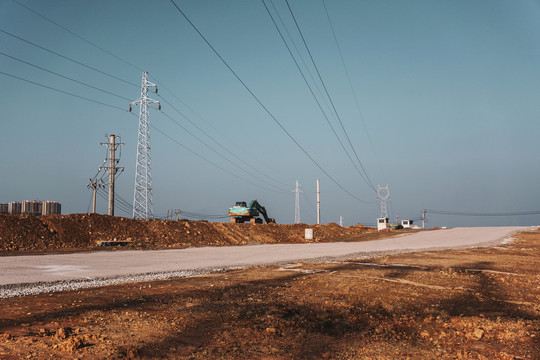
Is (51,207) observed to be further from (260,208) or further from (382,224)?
(382,224)

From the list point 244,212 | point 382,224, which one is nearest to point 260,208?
point 244,212

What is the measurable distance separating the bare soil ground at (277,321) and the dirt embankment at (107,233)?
696 inches

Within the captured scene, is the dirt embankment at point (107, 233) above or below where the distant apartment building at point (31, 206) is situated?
below

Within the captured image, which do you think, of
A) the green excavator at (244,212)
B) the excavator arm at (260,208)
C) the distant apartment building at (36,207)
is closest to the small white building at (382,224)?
the excavator arm at (260,208)

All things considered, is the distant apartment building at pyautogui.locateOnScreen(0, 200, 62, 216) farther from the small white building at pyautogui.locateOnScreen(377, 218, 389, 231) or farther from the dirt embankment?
the small white building at pyautogui.locateOnScreen(377, 218, 389, 231)

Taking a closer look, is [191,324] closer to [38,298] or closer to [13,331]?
[13,331]

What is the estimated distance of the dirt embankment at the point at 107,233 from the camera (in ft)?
76.8

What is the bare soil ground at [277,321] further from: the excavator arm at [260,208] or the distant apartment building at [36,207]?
the distant apartment building at [36,207]

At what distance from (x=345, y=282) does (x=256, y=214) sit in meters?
39.8

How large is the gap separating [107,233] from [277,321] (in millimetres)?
25696

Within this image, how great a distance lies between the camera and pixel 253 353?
4.52 metres

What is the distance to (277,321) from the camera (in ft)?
19.3

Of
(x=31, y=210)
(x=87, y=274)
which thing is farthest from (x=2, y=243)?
(x=31, y=210)

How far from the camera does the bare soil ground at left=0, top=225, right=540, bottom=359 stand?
455cm
